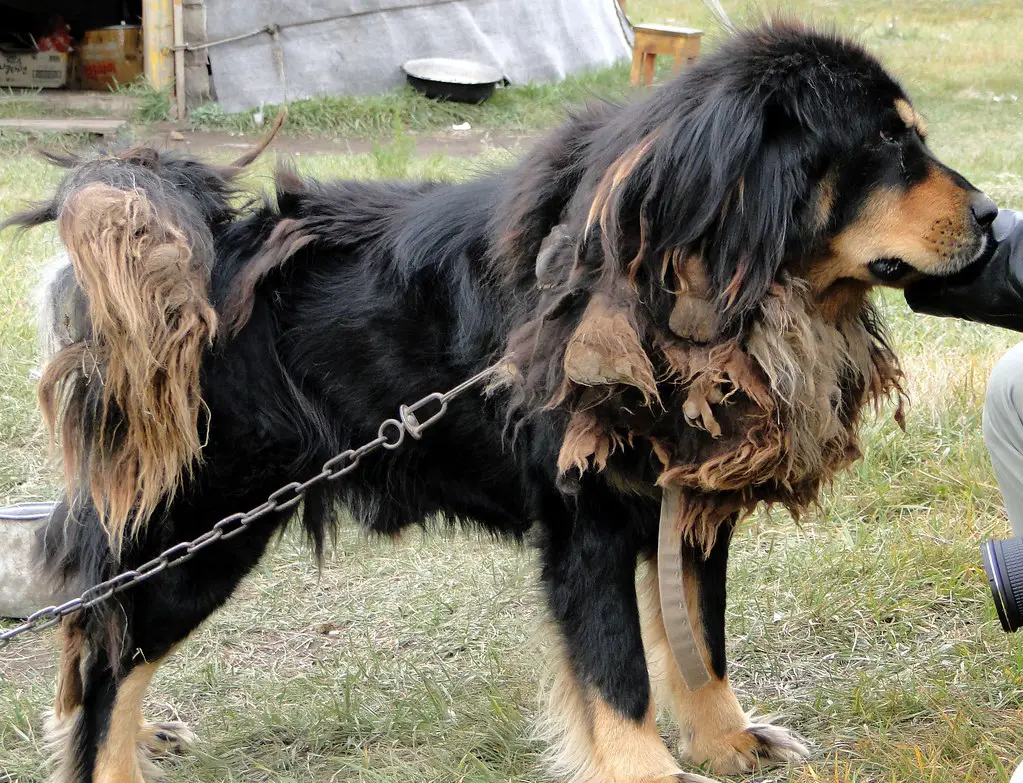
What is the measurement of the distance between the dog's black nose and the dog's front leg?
3.50 ft

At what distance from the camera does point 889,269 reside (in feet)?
7.79

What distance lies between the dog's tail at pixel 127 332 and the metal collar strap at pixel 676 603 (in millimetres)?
1183

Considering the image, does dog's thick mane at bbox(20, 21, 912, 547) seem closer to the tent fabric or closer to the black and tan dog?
the black and tan dog

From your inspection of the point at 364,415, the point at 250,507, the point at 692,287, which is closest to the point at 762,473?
the point at 692,287

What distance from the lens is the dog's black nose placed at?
2.32 m

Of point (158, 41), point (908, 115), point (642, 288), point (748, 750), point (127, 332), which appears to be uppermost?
point (908, 115)

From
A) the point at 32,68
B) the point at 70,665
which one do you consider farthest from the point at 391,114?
the point at 70,665

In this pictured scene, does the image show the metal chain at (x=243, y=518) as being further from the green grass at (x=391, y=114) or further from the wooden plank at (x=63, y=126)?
the wooden plank at (x=63, y=126)

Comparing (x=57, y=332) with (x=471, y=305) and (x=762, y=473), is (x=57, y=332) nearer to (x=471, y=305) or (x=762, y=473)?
(x=471, y=305)

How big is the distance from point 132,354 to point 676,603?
4.77 feet

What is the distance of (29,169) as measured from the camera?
920 cm

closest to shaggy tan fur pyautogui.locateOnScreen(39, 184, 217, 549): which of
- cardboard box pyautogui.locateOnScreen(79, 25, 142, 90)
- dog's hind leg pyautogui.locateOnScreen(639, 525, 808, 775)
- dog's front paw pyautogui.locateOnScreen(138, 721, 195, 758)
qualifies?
dog's front paw pyautogui.locateOnScreen(138, 721, 195, 758)

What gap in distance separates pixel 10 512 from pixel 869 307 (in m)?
2.76

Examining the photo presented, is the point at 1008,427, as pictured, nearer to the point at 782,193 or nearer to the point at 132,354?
the point at 782,193
